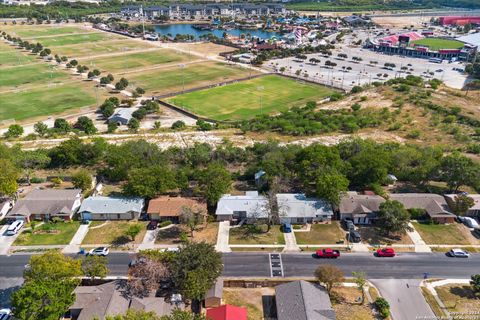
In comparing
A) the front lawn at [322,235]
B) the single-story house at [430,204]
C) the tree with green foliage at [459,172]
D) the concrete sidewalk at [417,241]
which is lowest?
the front lawn at [322,235]

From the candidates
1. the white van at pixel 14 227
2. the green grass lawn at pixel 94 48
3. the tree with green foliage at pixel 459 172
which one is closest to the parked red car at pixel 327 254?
the tree with green foliage at pixel 459 172

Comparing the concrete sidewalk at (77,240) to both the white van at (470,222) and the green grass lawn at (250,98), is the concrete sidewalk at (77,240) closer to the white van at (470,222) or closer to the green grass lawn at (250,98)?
the white van at (470,222)

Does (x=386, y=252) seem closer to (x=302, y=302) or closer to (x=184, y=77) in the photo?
(x=302, y=302)

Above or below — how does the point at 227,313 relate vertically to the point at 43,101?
above

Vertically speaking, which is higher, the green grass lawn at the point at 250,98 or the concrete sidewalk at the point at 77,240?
the green grass lawn at the point at 250,98

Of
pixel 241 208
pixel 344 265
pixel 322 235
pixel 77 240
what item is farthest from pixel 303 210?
pixel 77 240

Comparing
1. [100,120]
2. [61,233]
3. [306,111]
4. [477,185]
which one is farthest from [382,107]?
[61,233]

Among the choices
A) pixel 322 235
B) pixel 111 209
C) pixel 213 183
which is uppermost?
pixel 213 183

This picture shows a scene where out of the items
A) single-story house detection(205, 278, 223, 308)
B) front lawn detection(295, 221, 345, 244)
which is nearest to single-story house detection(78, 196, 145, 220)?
single-story house detection(205, 278, 223, 308)
